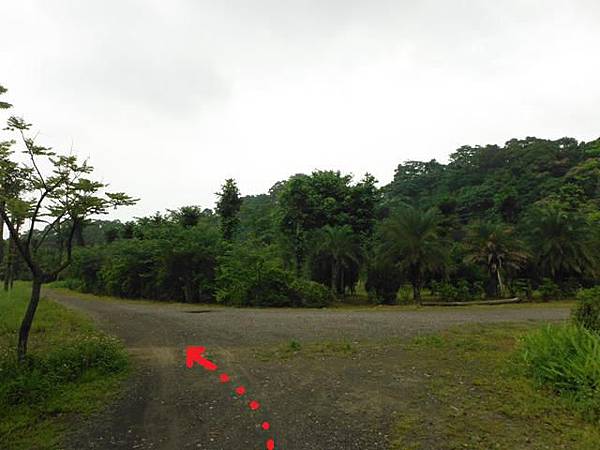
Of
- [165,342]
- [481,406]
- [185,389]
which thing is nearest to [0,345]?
[165,342]

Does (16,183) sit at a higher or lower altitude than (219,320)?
higher

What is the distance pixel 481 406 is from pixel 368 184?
21852mm

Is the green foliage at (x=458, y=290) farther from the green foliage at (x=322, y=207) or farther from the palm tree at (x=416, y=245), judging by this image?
the green foliage at (x=322, y=207)

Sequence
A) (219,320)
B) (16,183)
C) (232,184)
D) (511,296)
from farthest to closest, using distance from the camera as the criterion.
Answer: (232,184)
(511,296)
(219,320)
(16,183)

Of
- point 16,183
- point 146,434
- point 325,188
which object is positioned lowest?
point 146,434

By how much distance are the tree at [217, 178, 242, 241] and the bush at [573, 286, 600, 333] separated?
66.9 feet

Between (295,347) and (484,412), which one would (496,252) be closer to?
(295,347)

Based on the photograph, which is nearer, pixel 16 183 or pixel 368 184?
pixel 16 183

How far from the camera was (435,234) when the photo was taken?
18.4m

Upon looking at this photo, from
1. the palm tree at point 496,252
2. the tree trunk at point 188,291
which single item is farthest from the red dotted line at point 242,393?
the palm tree at point 496,252

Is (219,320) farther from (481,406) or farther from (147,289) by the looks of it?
(147,289)

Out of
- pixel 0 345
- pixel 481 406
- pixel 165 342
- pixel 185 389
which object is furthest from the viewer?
pixel 165 342

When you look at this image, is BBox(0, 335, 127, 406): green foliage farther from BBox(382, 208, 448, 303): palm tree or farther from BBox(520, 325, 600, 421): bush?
BBox(382, 208, 448, 303): palm tree

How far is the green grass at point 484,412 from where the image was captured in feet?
11.5
